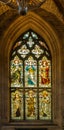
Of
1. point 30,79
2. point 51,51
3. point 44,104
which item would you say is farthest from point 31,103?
point 51,51

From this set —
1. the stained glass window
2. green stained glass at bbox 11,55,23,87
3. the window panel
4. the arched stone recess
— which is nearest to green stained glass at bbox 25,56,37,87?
the stained glass window

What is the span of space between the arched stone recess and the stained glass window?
1.13ft

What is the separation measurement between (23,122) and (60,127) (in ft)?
3.76

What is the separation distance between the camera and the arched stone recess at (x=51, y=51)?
44.1 feet

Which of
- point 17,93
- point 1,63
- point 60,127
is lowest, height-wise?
point 60,127

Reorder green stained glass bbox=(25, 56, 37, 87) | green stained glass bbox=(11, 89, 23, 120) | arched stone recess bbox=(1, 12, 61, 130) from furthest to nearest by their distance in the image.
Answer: green stained glass bbox=(25, 56, 37, 87), green stained glass bbox=(11, 89, 23, 120), arched stone recess bbox=(1, 12, 61, 130)

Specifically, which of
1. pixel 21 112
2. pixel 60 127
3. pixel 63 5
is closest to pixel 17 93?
pixel 21 112

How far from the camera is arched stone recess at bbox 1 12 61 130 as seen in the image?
1345 centimetres

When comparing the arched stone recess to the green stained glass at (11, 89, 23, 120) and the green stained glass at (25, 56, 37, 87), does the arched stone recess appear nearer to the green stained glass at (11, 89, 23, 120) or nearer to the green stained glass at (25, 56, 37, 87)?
the green stained glass at (11, 89, 23, 120)

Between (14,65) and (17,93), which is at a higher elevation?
(14,65)

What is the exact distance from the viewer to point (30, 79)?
1400 centimetres

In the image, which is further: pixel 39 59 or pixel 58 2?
pixel 39 59

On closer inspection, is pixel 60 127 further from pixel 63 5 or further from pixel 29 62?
pixel 63 5

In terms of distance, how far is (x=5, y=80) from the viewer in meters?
13.5
